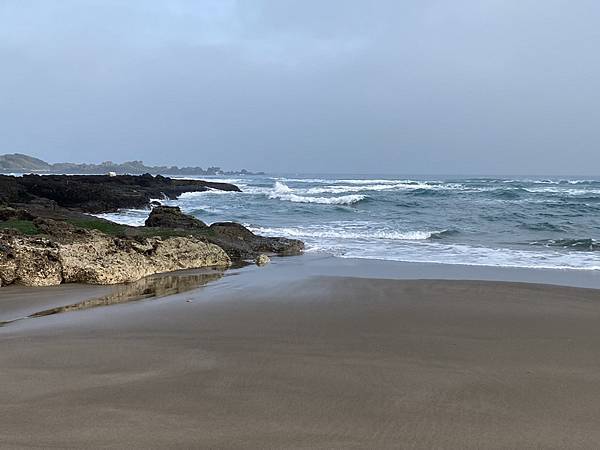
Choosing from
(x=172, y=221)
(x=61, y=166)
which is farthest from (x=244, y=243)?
(x=61, y=166)

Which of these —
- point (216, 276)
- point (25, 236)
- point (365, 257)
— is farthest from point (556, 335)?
point (25, 236)

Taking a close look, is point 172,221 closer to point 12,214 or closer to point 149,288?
point 12,214

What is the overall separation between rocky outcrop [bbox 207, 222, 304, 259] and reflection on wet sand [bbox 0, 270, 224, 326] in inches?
68.2

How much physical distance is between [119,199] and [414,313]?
67.8ft

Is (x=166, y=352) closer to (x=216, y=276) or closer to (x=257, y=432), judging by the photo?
(x=257, y=432)

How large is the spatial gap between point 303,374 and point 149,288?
4046 mm

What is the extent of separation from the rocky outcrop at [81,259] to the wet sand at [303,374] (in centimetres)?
76

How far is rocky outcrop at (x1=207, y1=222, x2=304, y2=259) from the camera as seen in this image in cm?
1040

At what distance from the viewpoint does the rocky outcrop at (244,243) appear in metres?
10.4

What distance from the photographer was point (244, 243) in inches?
437

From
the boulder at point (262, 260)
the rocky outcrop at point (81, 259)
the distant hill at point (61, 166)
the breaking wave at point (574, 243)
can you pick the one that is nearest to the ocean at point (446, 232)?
the breaking wave at point (574, 243)

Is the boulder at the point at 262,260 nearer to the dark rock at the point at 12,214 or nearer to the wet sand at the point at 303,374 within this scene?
the wet sand at the point at 303,374

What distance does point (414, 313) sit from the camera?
5695mm

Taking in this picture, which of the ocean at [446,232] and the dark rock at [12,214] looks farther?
the ocean at [446,232]
